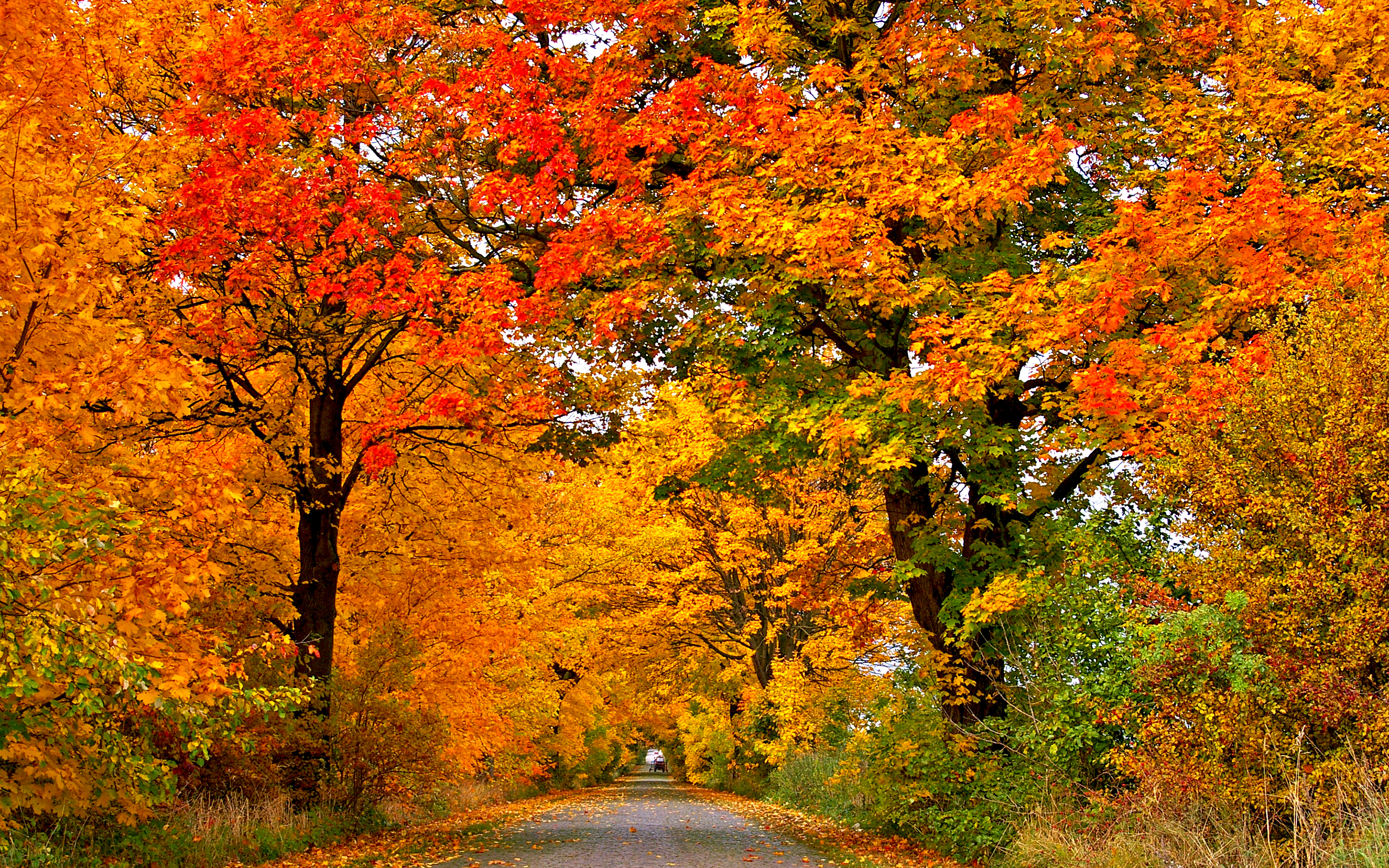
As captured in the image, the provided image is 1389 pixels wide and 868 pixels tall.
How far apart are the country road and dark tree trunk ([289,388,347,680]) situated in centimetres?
378

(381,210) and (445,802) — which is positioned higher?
(381,210)

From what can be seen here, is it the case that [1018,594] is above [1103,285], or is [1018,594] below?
below

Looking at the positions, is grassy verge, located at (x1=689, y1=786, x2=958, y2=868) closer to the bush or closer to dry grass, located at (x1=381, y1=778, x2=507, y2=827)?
the bush

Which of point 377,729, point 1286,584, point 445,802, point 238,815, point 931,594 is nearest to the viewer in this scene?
point 1286,584

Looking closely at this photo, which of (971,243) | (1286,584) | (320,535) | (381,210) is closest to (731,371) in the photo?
(971,243)

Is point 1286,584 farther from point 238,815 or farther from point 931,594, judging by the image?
point 238,815

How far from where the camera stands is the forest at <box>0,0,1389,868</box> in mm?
7531

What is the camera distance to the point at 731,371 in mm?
13305

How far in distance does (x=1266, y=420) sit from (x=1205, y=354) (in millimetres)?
2889

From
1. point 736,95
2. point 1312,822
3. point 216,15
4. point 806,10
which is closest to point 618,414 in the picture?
point 736,95

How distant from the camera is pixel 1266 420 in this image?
8281mm

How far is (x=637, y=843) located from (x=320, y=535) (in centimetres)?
659

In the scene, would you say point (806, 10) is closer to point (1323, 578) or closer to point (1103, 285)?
point (1103, 285)

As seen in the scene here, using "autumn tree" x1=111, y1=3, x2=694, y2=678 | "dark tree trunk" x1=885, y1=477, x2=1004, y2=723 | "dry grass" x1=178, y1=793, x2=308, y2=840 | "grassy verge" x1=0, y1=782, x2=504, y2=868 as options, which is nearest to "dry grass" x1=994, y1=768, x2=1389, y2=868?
"dark tree trunk" x1=885, y1=477, x2=1004, y2=723
